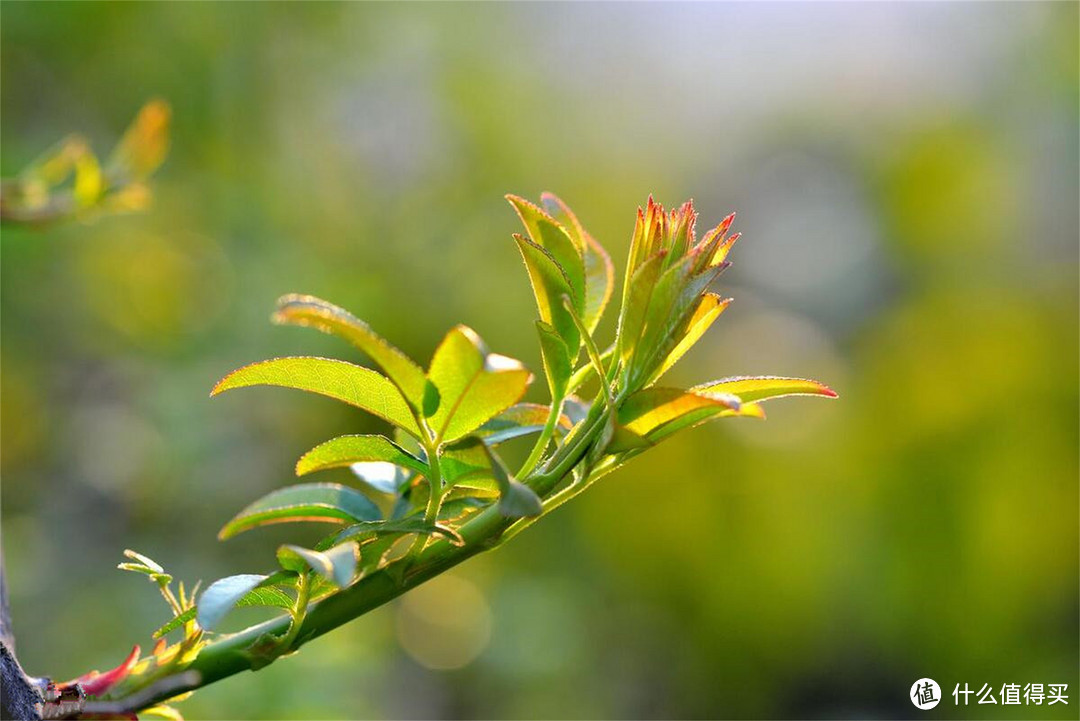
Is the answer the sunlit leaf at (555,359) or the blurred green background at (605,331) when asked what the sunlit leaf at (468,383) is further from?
the blurred green background at (605,331)

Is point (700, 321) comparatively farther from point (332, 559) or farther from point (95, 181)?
point (95, 181)

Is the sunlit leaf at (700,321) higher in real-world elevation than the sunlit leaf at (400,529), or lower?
higher

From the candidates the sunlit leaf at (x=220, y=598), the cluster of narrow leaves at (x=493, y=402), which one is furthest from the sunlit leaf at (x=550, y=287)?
the sunlit leaf at (x=220, y=598)

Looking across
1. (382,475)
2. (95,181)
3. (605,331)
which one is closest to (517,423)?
(382,475)

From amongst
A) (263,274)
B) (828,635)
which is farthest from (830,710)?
(263,274)

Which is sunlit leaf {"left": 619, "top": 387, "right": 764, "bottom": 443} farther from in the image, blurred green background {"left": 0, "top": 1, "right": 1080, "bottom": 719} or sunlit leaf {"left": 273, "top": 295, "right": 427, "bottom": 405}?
blurred green background {"left": 0, "top": 1, "right": 1080, "bottom": 719}

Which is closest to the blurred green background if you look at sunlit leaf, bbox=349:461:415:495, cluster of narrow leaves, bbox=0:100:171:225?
cluster of narrow leaves, bbox=0:100:171:225

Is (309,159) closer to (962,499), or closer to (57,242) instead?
(57,242)
